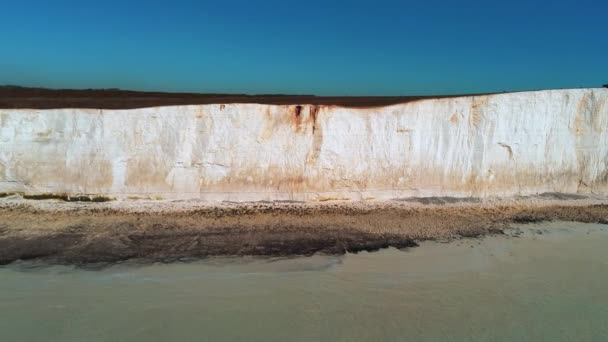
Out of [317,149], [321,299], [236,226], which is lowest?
[321,299]

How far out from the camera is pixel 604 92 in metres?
10.0

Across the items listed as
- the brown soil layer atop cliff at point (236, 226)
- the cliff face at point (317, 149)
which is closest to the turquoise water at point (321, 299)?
the brown soil layer atop cliff at point (236, 226)

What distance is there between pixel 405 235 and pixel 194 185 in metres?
4.91

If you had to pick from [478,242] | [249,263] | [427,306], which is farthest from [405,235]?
[249,263]

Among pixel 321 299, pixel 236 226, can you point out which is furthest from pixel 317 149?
pixel 321 299

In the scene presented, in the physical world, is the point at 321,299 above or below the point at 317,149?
below

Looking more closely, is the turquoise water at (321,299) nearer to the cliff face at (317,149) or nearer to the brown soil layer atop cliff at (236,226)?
the brown soil layer atop cliff at (236,226)

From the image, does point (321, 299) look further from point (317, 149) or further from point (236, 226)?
point (317, 149)

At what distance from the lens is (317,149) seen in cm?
895

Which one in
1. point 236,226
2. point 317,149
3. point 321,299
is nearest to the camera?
point 321,299

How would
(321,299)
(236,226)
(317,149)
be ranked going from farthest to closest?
1. (317,149)
2. (236,226)
3. (321,299)

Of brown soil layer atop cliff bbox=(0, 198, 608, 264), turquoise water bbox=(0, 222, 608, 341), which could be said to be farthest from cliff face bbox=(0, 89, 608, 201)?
turquoise water bbox=(0, 222, 608, 341)

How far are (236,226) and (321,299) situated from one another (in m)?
2.90

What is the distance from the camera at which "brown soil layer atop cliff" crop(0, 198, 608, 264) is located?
5.62 metres
